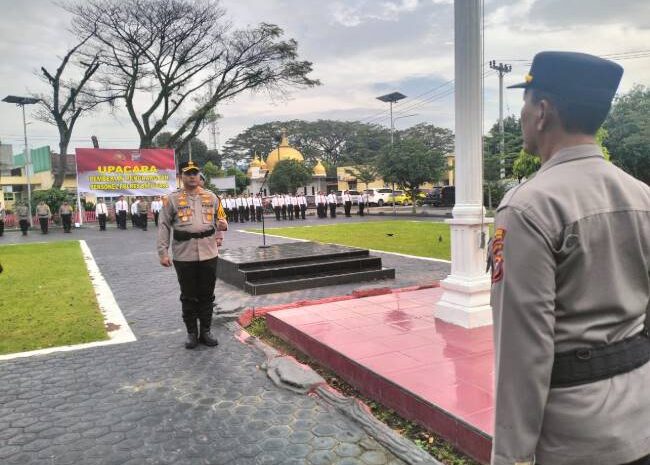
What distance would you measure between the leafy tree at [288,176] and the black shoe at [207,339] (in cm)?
4175

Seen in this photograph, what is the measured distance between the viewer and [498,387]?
135 cm

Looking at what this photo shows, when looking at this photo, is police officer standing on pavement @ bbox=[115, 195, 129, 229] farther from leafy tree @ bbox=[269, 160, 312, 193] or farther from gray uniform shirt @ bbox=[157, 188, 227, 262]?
leafy tree @ bbox=[269, 160, 312, 193]

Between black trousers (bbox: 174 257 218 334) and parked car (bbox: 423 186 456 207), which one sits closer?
black trousers (bbox: 174 257 218 334)

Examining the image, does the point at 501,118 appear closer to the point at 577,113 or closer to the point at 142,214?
the point at 142,214

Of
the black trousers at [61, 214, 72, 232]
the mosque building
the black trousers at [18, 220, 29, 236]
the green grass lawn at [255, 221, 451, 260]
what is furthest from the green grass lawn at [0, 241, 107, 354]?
the mosque building

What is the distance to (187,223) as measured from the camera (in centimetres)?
514

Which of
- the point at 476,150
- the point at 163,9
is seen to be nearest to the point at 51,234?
the point at 163,9

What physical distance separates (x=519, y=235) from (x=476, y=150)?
3510 millimetres

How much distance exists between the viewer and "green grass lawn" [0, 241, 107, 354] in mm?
5598

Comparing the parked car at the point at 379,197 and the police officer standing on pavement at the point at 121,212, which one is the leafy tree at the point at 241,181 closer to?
the parked car at the point at 379,197

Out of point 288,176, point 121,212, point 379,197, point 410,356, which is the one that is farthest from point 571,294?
point 288,176

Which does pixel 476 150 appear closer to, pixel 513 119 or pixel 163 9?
pixel 163 9

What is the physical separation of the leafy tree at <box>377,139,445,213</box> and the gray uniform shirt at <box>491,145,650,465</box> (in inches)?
1037

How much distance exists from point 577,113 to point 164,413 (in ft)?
10.6
